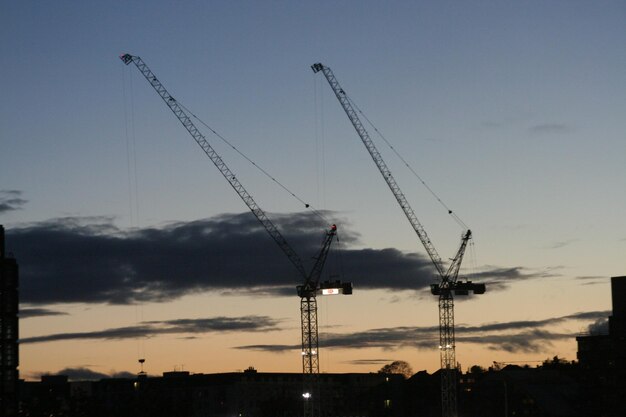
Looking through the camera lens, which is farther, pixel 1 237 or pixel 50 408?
pixel 50 408

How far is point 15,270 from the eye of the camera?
137 metres

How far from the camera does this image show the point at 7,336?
432 ft

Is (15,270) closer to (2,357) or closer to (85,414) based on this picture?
(2,357)

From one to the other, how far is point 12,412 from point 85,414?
61289 mm

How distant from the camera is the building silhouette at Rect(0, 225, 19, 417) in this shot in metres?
130

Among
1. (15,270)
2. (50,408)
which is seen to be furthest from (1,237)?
(50,408)

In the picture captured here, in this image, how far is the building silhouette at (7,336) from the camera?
5100 inches

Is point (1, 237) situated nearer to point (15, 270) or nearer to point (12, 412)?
point (15, 270)

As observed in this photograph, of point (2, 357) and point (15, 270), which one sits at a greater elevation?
point (15, 270)

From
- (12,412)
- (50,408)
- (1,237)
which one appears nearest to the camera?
(1,237)

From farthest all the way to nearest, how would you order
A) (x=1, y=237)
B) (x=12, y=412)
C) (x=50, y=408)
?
(x=50, y=408), (x=12, y=412), (x=1, y=237)

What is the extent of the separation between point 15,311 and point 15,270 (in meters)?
6.04

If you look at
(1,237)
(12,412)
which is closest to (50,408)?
(12,412)

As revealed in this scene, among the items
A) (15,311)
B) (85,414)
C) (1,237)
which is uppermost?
(1,237)
